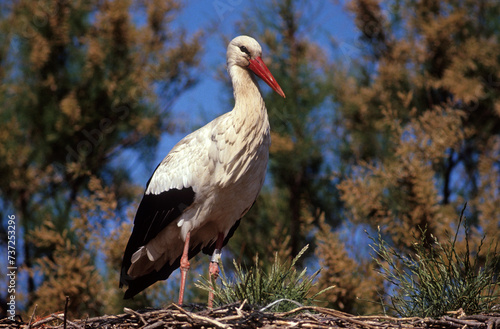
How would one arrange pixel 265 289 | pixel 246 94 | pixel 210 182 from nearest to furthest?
pixel 265 289 → pixel 210 182 → pixel 246 94

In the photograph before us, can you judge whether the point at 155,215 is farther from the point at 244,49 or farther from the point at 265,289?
the point at 244,49

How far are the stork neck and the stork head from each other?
0.16 feet

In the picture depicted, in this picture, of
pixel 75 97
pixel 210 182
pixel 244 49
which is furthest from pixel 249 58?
pixel 75 97

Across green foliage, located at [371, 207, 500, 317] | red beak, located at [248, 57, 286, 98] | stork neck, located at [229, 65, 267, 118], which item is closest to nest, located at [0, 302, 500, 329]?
green foliage, located at [371, 207, 500, 317]

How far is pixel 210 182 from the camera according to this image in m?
4.01

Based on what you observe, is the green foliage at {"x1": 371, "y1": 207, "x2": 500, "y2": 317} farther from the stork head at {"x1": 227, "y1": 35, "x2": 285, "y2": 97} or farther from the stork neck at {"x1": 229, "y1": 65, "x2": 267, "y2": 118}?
the stork head at {"x1": 227, "y1": 35, "x2": 285, "y2": 97}

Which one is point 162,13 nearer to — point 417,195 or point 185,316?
point 417,195

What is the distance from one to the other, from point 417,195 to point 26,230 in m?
5.07

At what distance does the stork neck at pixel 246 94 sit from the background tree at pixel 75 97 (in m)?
4.71

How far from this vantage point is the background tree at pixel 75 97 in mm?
8797

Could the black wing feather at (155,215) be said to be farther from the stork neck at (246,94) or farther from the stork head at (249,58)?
the stork head at (249,58)

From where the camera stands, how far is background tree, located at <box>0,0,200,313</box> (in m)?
8.80

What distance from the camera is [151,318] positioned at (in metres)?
2.92

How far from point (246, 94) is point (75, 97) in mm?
5776
